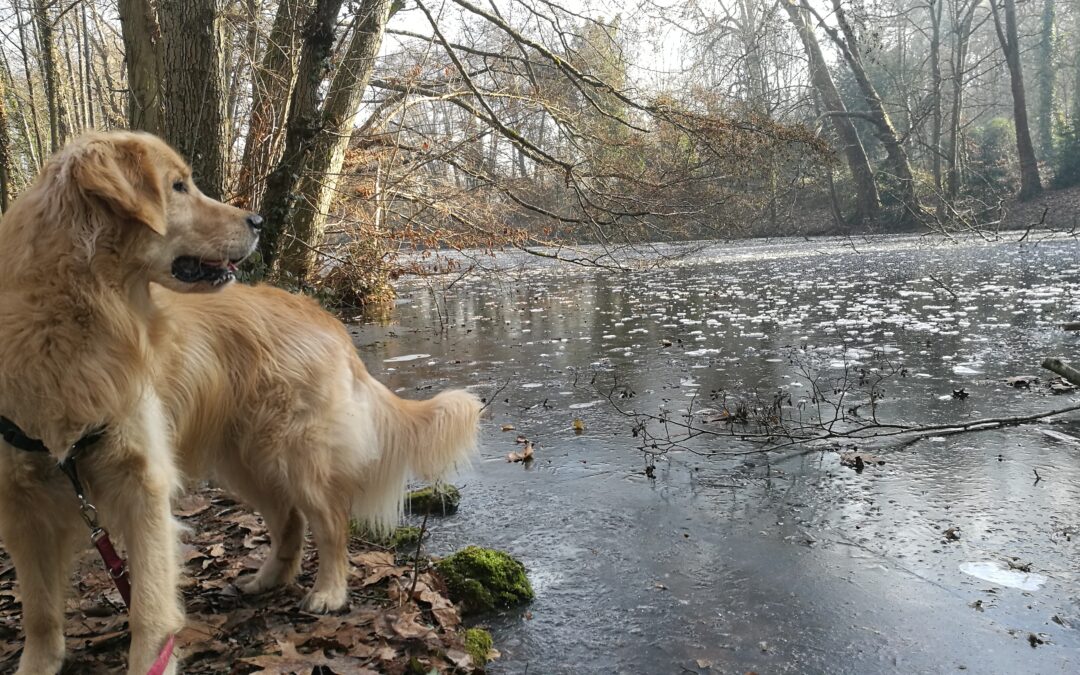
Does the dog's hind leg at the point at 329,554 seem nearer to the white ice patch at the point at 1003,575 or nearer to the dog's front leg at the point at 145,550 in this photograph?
the dog's front leg at the point at 145,550

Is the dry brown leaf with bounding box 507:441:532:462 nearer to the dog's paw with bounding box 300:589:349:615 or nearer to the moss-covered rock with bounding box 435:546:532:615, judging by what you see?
the moss-covered rock with bounding box 435:546:532:615

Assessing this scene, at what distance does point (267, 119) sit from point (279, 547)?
619cm

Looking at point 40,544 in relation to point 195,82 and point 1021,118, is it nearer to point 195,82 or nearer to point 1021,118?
point 195,82

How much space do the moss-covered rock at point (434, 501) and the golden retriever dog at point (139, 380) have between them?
123 centimetres

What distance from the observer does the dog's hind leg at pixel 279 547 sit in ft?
11.4

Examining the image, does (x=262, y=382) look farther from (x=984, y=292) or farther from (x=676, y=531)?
(x=984, y=292)

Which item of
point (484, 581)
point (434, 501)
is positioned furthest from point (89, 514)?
point (434, 501)

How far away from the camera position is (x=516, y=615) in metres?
3.35

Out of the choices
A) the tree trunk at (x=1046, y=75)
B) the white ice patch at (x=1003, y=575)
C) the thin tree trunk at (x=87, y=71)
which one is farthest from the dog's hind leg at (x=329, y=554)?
the tree trunk at (x=1046, y=75)

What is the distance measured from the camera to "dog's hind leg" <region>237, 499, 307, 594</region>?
11.4ft

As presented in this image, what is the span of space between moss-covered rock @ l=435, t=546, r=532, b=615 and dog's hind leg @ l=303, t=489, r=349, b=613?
476mm

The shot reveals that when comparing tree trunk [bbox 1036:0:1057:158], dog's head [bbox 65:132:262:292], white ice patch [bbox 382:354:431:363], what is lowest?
white ice patch [bbox 382:354:431:363]

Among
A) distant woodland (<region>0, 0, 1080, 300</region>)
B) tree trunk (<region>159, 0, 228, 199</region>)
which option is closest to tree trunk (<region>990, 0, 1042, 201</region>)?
distant woodland (<region>0, 0, 1080, 300</region>)

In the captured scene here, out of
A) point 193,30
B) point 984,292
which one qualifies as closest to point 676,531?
point 193,30
